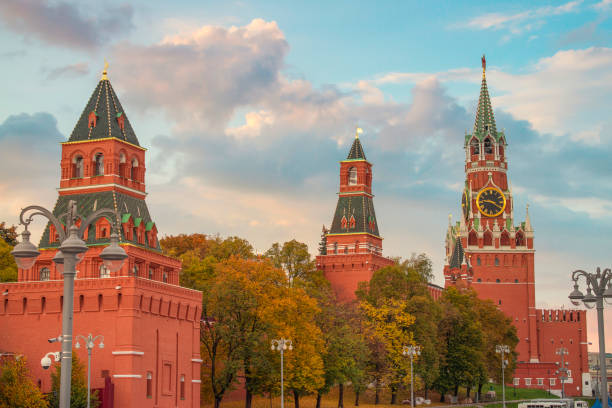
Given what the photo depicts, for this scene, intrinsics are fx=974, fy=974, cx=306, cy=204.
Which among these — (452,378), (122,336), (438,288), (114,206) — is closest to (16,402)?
(122,336)

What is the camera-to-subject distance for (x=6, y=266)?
8069cm

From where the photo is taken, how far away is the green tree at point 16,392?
189 ft

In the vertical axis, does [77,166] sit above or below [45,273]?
above

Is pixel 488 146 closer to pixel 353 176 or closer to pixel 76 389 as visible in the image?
pixel 353 176

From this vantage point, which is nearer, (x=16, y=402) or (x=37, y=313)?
(x=16, y=402)

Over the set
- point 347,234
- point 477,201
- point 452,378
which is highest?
point 477,201

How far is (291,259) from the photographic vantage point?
11606cm

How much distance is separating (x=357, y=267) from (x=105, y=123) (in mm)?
47692

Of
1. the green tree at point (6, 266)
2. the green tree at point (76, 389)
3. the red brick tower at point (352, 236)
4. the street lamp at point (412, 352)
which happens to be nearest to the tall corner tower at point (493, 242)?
the red brick tower at point (352, 236)

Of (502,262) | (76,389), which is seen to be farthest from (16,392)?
(502,262)

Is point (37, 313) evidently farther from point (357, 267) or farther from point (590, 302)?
point (357, 267)

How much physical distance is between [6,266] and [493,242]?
99.1 meters

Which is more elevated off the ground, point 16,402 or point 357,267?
point 357,267

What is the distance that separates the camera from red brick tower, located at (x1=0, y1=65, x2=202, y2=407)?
66.4 metres
